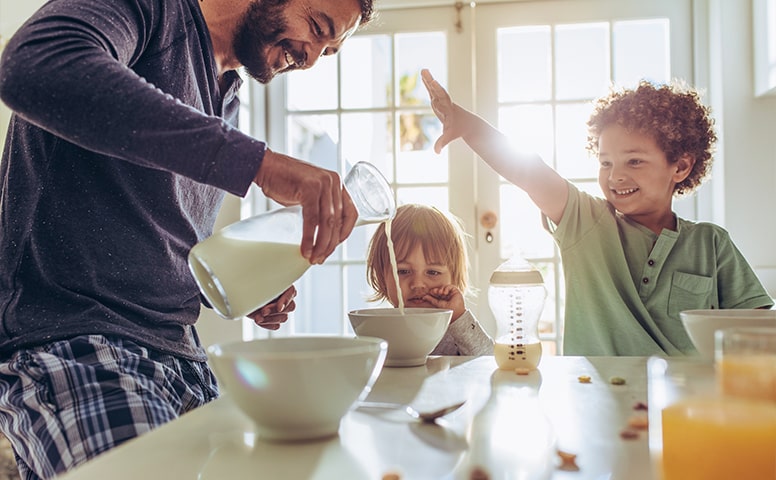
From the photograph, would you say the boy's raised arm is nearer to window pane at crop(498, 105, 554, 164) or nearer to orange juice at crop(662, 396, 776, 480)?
window pane at crop(498, 105, 554, 164)

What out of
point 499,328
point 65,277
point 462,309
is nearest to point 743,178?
A: point 462,309

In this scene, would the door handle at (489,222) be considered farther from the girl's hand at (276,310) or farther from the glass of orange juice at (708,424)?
the glass of orange juice at (708,424)

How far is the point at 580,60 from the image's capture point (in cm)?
260

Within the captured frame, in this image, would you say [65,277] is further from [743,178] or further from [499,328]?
[743,178]

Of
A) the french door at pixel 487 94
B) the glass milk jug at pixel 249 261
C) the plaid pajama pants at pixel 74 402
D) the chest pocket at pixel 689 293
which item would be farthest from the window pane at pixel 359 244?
the glass milk jug at pixel 249 261

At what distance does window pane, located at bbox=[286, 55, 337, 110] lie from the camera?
9.03 feet

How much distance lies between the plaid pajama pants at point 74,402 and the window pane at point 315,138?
1874 mm

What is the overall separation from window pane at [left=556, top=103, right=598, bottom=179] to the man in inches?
59.9

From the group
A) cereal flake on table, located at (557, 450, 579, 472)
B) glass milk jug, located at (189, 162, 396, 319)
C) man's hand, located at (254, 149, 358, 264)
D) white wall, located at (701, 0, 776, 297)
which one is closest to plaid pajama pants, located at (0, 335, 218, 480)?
glass milk jug, located at (189, 162, 396, 319)

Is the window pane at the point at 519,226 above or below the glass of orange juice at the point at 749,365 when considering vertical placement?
above

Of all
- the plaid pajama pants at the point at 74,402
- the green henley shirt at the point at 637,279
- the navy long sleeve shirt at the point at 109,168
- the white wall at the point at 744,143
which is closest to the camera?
the navy long sleeve shirt at the point at 109,168

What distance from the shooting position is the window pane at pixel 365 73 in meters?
2.71

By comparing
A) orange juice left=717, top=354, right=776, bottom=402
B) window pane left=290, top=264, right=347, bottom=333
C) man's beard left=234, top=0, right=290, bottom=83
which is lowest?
window pane left=290, top=264, right=347, bottom=333

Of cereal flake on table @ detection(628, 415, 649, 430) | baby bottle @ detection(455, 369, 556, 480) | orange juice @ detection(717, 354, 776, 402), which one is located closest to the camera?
orange juice @ detection(717, 354, 776, 402)
